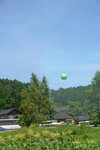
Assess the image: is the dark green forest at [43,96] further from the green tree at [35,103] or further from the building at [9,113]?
the building at [9,113]

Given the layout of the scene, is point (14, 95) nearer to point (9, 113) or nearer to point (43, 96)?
point (9, 113)

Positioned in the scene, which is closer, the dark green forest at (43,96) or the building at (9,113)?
the dark green forest at (43,96)

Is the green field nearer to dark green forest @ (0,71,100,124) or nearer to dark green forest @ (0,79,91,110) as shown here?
dark green forest @ (0,71,100,124)

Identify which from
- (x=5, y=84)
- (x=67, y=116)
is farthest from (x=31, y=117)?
(x=5, y=84)

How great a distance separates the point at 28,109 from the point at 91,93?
38.2 m

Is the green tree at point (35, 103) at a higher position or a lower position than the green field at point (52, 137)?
higher

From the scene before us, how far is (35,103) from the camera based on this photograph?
27562 millimetres

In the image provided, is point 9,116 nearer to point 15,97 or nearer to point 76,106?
point 15,97

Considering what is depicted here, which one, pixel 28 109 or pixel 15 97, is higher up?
pixel 15 97

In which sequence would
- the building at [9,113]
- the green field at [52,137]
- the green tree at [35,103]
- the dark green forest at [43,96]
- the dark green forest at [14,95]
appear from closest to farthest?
the green field at [52,137]
the green tree at [35,103]
the dark green forest at [43,96]
the building at [9,113]
the dark green forest at [14,95]

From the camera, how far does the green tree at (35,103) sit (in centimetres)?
2733

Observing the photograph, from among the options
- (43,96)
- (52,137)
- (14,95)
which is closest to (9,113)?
(14,95)

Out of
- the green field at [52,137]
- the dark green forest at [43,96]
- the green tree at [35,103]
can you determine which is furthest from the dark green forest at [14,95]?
the green field at [52,137]

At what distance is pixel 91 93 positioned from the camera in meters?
64.0
